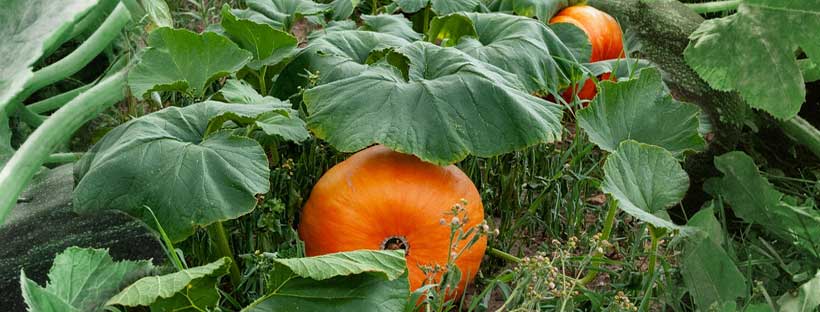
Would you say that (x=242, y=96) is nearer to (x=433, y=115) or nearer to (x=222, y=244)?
(x=222, y=244)

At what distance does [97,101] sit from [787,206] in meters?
1.46

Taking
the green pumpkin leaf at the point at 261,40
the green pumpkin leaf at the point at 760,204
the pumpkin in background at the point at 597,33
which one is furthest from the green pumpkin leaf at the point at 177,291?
the pumpkin in background at the point at 597,33

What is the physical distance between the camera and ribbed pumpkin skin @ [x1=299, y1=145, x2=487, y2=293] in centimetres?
201

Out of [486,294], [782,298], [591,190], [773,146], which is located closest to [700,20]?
[773,146]

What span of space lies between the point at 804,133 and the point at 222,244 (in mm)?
1590

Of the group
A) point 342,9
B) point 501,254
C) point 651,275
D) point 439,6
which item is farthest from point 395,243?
point 342,9

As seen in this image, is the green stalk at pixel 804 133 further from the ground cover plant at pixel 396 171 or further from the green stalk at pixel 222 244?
the green stalk at pixel 222 244

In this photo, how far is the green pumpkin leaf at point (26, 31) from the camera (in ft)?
2.68

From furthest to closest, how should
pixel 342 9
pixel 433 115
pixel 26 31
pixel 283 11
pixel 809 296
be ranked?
pixel 342 9
pixel 283 11
pixel 433 115
pixel 809 296
pixel 26 31

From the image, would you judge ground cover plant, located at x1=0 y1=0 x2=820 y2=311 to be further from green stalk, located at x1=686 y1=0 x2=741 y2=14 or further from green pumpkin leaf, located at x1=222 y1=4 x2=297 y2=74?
green stalk, located at x1=686 y1=0 x2=741 y2=14

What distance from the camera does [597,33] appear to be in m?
3.09

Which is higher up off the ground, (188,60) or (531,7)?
(188,60)

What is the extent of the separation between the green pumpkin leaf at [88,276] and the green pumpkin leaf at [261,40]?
783mm

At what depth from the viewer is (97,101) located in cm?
136
